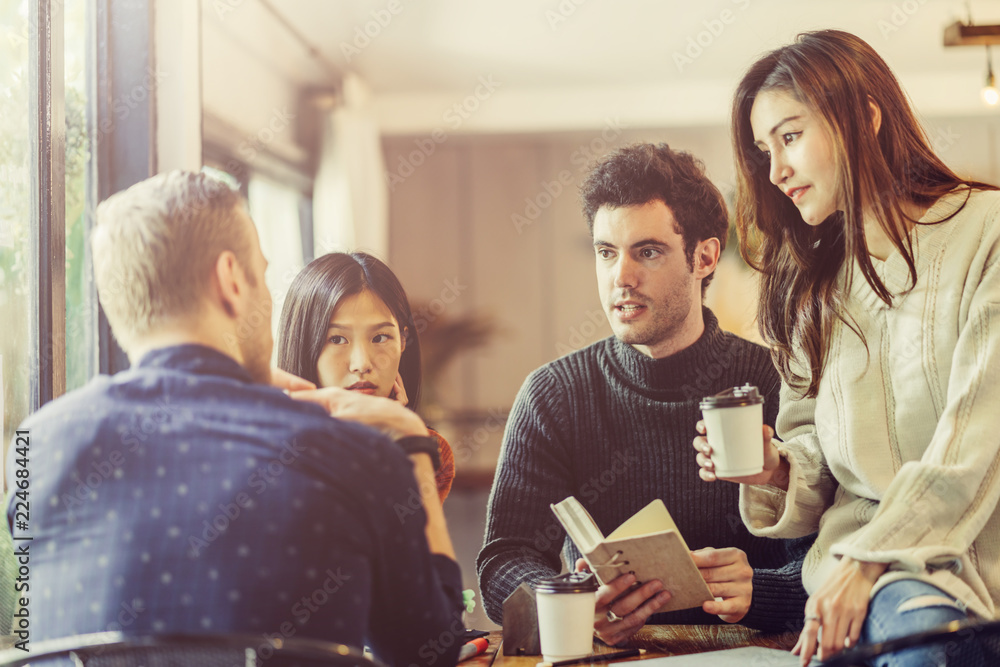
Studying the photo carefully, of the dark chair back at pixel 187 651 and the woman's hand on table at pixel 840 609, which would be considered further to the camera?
the woman's hand on table at pixel 840 609

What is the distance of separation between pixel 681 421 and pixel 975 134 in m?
1.47

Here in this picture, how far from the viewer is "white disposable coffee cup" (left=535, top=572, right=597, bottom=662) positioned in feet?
4.11

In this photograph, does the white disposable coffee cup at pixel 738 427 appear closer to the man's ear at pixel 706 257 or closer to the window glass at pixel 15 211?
the man's ear at pixel 706 257

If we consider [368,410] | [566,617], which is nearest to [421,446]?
[368,410]

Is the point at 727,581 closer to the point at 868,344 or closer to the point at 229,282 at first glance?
the point at 868,344

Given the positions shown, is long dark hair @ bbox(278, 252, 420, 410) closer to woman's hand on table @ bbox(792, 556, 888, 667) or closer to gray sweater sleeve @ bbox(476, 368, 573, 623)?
gray sweater sleeve @ bbox(476, 368, 573, 623)

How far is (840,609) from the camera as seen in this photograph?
3.81 feet

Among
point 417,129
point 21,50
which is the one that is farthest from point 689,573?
point 21,50

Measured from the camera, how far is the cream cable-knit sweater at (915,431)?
1161 millimetres

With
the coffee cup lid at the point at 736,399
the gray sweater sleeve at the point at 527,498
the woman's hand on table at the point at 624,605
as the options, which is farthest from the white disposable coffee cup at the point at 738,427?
the gray sweater sleeve at the point at 527,498

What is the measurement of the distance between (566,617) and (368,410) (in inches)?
17.4

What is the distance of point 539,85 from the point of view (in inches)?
95.3

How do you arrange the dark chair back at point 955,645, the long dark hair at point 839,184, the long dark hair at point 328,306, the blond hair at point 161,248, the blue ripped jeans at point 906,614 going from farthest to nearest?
the long dark hair at point 328,306, the long dark hair at point 839,184, the blond hair at point 161,248, the blue ripped jeans at point 906,614, the dark chair back at point 955,645

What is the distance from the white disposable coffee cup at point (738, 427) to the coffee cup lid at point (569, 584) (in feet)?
0.93
